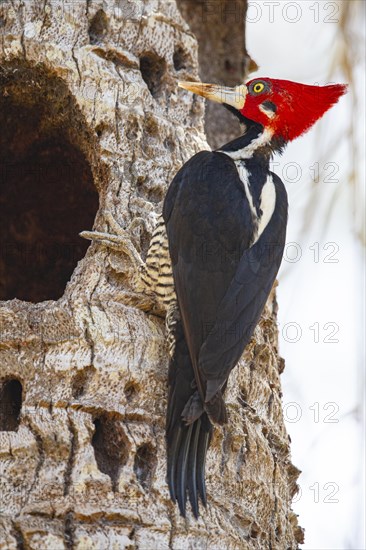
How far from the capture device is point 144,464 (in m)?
2.99

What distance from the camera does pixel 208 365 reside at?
3084 mm

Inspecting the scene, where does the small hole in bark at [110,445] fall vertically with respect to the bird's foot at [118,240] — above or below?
below

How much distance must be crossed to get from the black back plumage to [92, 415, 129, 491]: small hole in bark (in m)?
0.14

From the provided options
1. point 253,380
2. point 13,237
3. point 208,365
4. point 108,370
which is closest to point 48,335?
point 108,370

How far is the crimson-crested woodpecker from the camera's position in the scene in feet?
10.00

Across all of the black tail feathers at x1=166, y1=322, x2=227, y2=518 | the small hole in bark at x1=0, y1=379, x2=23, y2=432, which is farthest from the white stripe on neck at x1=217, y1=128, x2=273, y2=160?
the small hole in bark at x1=0, y1=379, x2=23, y2=432

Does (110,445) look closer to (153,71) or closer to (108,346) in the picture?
(108,346)

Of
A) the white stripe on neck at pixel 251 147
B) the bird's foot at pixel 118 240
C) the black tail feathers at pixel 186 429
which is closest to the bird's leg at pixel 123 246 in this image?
the bird's foot at pixel 118 240

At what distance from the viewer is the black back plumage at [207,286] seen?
119 inches

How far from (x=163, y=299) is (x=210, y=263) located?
19cm

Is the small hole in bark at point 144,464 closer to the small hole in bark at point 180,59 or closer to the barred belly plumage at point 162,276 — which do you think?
the barred belly plumage at point 162,276

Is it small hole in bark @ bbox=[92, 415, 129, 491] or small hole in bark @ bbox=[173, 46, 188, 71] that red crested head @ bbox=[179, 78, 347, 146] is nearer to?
small hole in bark @ bbox=[173, 46, 188, 71]

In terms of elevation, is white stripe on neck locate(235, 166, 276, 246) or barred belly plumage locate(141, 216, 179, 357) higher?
white stripe on neck locate(235, 166, 276, 246)

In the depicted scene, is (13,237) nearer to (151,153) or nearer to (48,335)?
(151,153)
